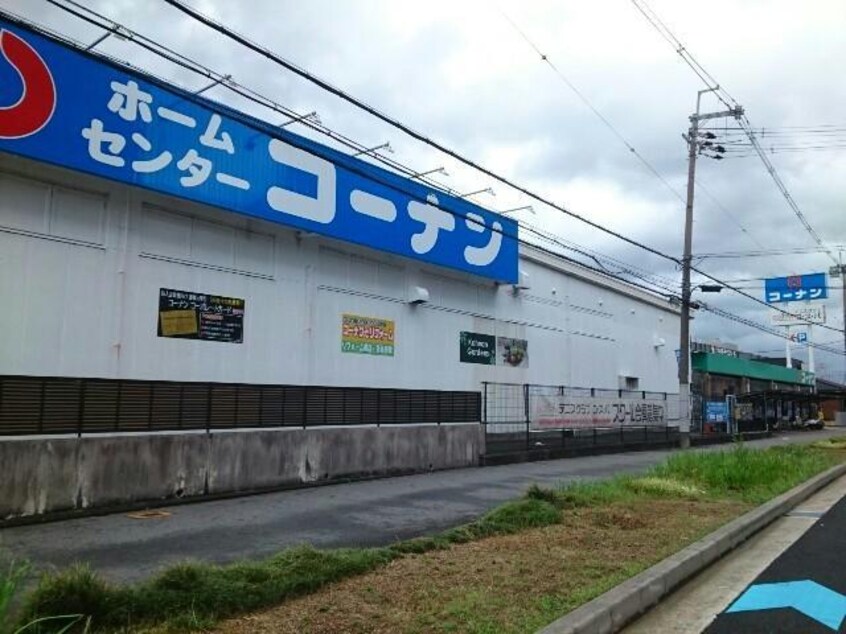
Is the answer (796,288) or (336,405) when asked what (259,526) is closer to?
(336,405)

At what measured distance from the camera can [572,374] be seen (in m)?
28.6

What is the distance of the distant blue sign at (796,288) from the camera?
34.2 m

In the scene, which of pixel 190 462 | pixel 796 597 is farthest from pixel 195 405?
pixel 796 597

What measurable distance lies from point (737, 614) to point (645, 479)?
6852 mm

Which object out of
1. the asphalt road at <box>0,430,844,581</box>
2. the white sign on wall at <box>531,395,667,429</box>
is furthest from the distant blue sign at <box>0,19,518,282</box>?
the asphalt road at <box>0,430,844,581</box>

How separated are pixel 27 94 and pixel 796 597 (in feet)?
40.7

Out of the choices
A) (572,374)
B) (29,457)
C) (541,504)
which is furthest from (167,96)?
(572,374)

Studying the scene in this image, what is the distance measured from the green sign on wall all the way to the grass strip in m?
11.0

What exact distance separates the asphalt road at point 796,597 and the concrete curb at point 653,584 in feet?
1.89

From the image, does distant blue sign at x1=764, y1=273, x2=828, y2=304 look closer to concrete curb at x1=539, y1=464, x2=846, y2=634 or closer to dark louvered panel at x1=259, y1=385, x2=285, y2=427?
concrete curb at x1=539, y1=464, x2=846, y2=634

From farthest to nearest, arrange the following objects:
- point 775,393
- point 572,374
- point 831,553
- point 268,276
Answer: point 775,393 < point 572,374 < point 268,276 < point 831,553

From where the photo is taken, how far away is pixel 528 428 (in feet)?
66.6

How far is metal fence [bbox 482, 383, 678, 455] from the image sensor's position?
19.8 meters

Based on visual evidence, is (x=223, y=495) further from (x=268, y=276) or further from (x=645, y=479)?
(x=645, y=479)
